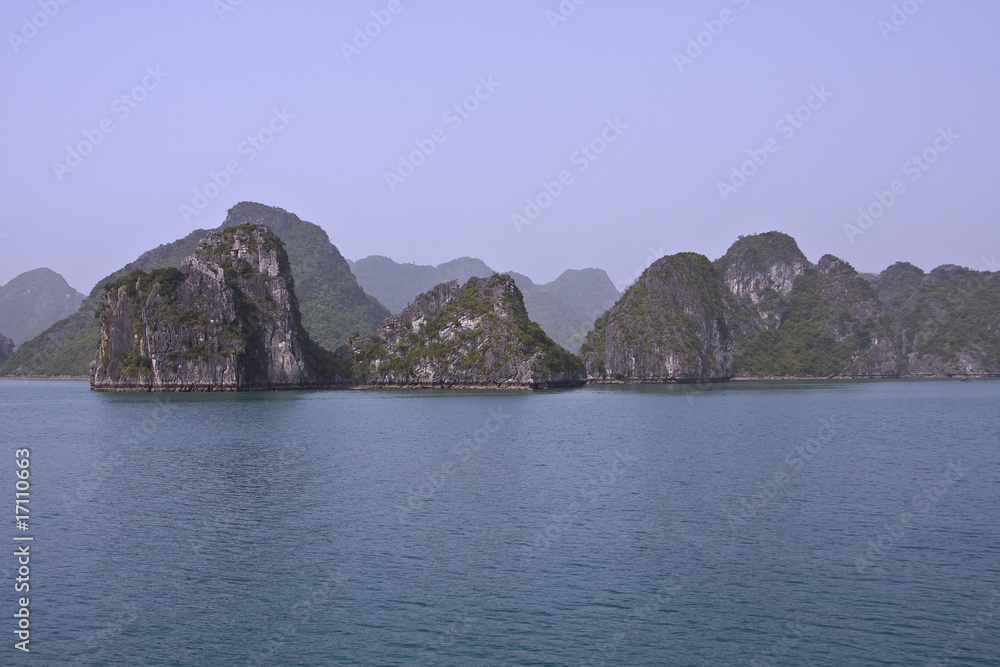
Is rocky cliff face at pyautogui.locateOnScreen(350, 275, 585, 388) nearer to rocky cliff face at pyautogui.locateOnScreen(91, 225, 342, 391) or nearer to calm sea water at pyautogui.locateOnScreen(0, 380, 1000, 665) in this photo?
rocky cliff face at pyautogui.locateOnScreen(91, 225, 342, 391)

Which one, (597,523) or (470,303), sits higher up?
(470,303)

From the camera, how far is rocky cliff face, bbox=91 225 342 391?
14762cm

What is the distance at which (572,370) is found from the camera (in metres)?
181

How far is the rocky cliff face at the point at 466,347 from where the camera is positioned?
6407 inches

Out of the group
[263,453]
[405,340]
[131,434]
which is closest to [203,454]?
[263,453]

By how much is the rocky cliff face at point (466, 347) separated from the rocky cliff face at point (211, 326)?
16.7 meters

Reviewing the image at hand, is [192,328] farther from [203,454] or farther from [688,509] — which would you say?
[688,509]

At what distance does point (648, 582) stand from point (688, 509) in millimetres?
11459

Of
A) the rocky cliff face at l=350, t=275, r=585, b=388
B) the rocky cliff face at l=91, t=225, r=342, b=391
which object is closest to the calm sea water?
the rocky cliff face at l=91, t=225, r=342, b=391

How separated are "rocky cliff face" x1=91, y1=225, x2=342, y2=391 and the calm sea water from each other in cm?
8699

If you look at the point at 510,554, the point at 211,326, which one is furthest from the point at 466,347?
the point at 510,554

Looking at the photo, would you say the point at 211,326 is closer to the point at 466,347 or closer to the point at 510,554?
the point at 466,347

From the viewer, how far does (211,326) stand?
14912 cm

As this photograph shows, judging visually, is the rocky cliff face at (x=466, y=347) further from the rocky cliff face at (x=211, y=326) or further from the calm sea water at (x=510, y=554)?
the calm sea water at (x=510, y=554)
